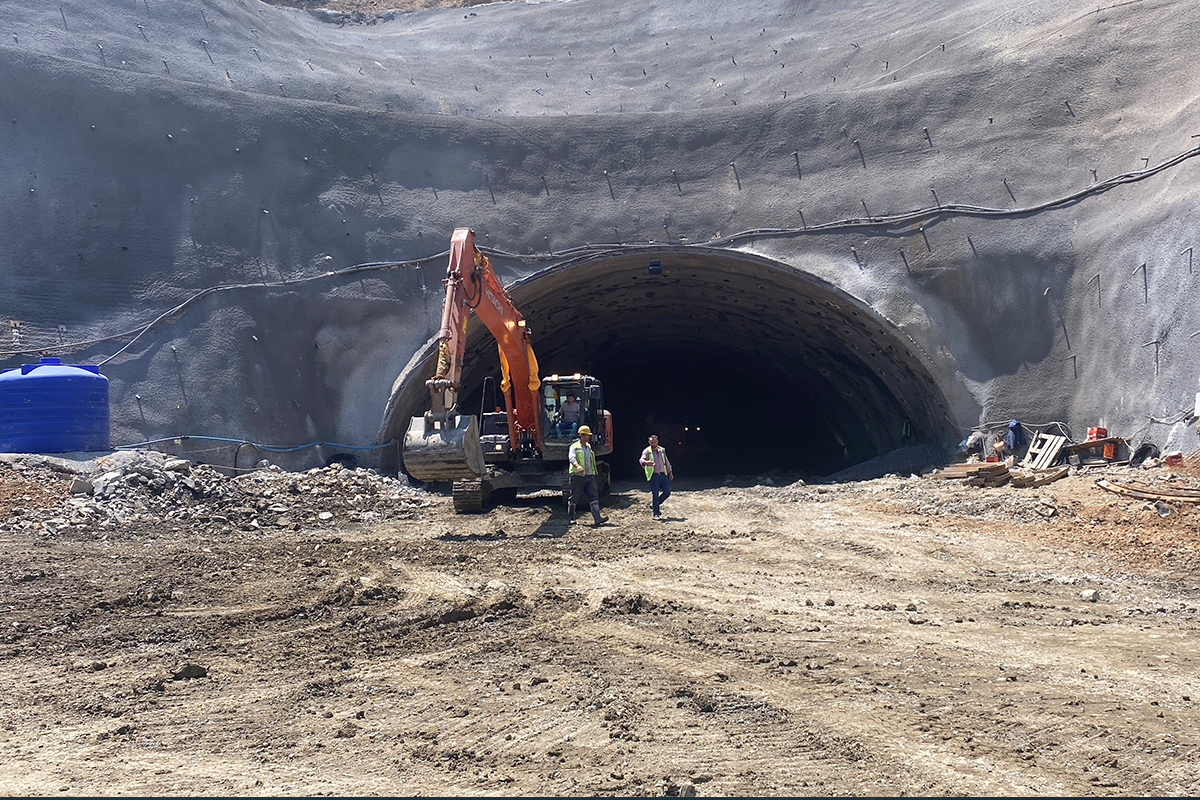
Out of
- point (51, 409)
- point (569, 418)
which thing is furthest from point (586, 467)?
point (51, 409)

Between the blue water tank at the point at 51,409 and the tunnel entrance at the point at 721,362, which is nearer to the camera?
the blue water tank at the point at 51,409

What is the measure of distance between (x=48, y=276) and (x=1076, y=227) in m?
19.0

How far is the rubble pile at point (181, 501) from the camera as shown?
1189 cm

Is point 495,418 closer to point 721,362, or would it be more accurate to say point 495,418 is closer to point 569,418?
point 569,418

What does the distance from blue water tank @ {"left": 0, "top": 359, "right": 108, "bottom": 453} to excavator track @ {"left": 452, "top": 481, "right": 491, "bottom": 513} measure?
6.04 m

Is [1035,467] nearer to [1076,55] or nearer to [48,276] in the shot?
[1076,55]


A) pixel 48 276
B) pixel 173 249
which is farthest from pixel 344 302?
pixel 48 276

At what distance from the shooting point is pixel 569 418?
15.3 meters

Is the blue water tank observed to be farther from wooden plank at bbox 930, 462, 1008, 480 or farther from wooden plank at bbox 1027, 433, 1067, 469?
wooden plank at bbox 1027, 433, 1067, 469

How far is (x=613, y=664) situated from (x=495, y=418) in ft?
33.3

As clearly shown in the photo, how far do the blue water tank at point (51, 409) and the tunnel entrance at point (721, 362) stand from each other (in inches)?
194

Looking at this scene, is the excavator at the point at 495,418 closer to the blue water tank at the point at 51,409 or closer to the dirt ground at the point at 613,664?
the dirt ground at the point at 613,664

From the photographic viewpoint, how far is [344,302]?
18.0 m

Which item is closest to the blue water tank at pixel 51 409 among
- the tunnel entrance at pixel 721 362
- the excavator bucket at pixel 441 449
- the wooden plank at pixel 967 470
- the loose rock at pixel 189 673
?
the tunnel entrance at pixel 721 362
